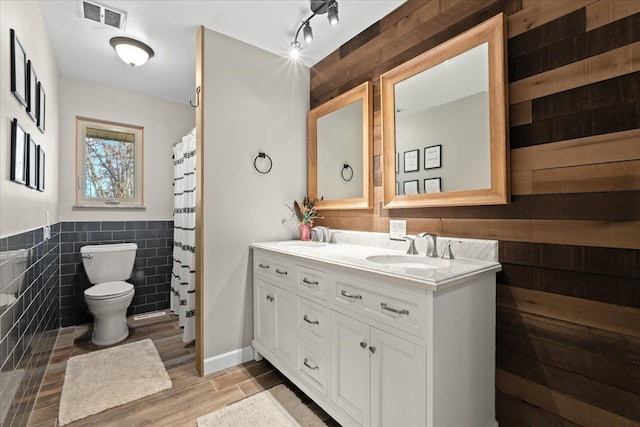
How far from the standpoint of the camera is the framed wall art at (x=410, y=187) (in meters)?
1.84

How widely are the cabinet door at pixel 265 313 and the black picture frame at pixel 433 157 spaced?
Answer: 130 cm

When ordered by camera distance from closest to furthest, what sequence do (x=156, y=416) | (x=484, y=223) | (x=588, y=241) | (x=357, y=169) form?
(x=588, y=241)
(x=484, y=223)
(x=156, y=416)
(x=357, y=169)

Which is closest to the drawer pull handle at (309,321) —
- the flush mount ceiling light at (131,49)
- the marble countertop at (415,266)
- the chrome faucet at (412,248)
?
the marble countertop at (415,266)

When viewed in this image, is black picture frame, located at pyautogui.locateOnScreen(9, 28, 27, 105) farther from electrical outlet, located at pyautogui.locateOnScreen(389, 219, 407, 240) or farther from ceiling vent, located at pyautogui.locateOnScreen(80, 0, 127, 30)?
electrical outlet, located at pyautogui.locateOnScreen(389, 219, 407, 240)

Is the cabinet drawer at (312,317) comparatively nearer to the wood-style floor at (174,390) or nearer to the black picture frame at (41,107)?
the wood-style floor at (174,390)

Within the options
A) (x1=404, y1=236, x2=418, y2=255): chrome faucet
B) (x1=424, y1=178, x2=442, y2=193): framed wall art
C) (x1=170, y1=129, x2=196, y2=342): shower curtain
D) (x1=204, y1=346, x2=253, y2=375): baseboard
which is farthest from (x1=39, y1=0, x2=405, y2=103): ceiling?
(x1=204, y1=346, x2=253, y2=375): baseboard

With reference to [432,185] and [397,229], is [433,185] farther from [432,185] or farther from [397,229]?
[397,229]

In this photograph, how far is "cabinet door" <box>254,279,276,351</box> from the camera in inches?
81.7

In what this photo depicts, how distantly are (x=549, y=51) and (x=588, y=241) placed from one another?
0.84 metres

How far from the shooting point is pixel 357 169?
227 centimetres

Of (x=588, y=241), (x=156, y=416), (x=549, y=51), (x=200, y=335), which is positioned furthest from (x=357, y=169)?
(x=156, y=416)

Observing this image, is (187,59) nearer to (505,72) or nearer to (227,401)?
(505,72)

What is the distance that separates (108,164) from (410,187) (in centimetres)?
320

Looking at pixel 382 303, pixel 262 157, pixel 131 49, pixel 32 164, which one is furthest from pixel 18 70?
pixel 382 303
